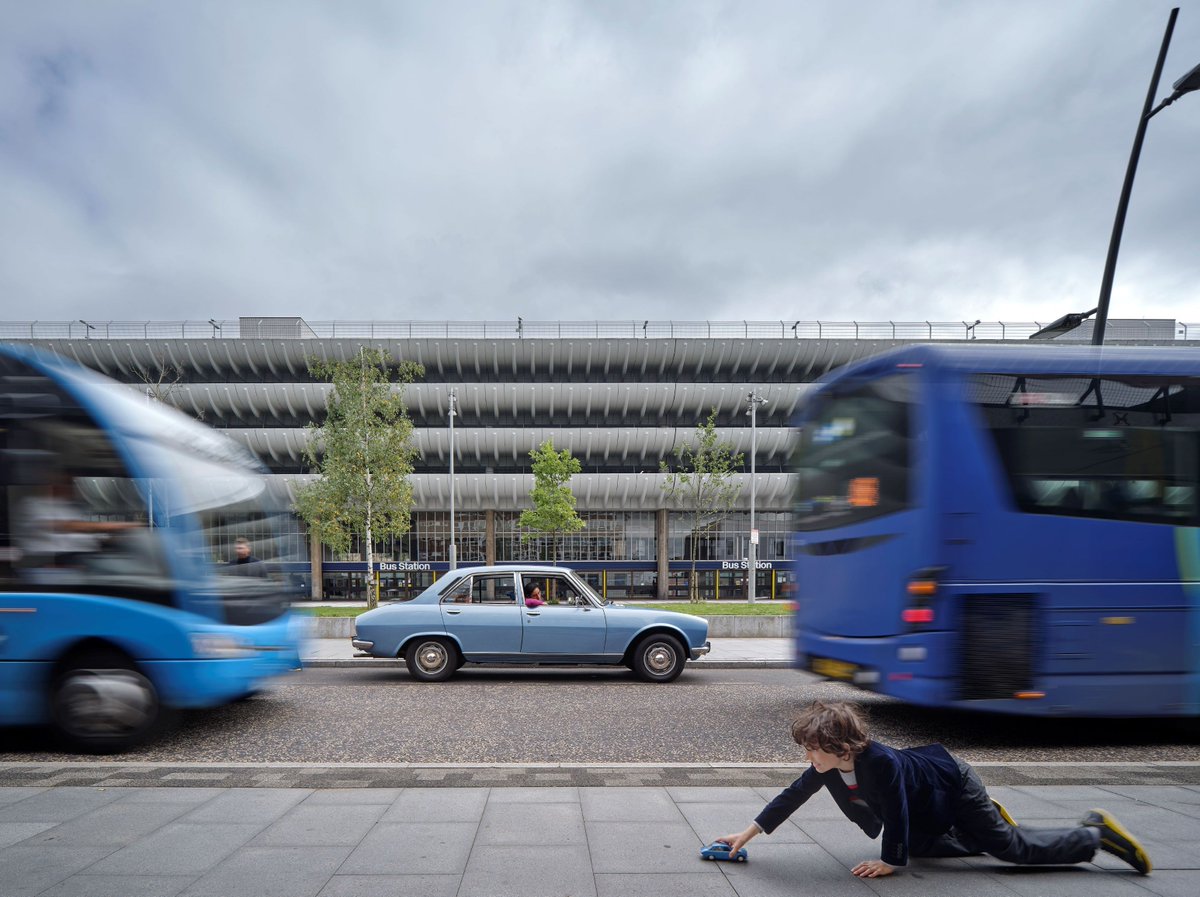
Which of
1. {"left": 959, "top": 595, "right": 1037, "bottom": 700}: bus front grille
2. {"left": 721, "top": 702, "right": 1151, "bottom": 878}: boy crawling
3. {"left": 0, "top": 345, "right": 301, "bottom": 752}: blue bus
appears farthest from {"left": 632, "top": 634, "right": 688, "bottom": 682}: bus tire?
{"left": 721, "top": 702, "right": 1151, "bottom": 878}: boy crawling

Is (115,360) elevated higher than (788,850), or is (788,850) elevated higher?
(115,360)

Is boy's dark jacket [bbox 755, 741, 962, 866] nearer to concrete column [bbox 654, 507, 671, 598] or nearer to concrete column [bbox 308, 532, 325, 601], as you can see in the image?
concrete column [bbox 654, 507, 671, 598]

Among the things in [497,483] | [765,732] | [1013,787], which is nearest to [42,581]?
[765,732]

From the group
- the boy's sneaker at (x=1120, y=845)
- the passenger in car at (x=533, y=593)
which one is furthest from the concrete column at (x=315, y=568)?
the boy's sneaker at (x=1120, y=845)

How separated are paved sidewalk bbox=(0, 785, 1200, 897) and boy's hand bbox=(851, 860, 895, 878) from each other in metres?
0.06

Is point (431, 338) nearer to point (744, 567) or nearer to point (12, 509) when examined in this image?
point (744, 567)

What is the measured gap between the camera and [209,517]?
6.87 meters

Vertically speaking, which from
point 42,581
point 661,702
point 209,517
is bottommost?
point 661,702

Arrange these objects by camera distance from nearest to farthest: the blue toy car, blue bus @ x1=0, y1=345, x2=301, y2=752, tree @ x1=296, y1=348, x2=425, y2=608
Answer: the blue toy car → blue bus @ x1=0, y1=345, x2=301, y2=752 → tree @ x1=296, y1=348, x2=425, y2=608

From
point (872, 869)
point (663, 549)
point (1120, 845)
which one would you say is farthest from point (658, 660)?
point (663, 549)

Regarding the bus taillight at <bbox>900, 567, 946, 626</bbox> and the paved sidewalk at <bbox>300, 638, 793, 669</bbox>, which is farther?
the paved sidewalk at <bbox>300, 638, 793, 669</bbox>

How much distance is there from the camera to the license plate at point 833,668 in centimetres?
710

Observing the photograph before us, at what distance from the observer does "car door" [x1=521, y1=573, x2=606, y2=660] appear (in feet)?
32.9

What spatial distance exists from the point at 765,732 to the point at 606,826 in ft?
11.5
